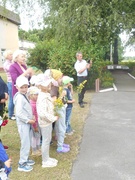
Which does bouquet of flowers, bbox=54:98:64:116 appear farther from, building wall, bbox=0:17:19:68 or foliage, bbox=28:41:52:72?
building wall, bbox=0:17:19:68

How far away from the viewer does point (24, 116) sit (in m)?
3.55

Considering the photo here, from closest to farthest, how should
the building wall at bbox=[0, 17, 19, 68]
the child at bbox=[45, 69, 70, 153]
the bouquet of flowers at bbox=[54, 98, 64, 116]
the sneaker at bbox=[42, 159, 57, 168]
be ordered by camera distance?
the sneaker at bbox=[42, 159, 57, 168]
the bouquet of flowers at bbox=[54, 98, 64, 116]
the child at bbox=[45, 69, 70, 153]
the building wall at bbox=[0, 17, 19, 68]

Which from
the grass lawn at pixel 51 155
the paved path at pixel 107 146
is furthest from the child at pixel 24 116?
the paved path at pixel 107 146

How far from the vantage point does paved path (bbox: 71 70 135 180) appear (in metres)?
3.50

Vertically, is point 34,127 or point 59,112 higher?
point 59,112

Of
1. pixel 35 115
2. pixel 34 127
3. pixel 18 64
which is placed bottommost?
pixel 34 127

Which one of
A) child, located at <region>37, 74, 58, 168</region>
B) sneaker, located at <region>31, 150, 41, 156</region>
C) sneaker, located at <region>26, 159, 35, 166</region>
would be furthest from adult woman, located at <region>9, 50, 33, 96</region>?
sneaker, located at <region>26, 159, 35, 166</region>

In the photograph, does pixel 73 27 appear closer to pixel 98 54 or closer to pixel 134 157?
pixel 98 54

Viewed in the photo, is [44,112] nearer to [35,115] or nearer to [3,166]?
[35,115]

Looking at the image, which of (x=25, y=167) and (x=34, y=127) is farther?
(x=34, y=127)

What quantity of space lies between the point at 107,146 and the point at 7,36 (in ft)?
92.4

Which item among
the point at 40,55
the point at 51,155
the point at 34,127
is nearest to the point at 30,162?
the point at 51,155

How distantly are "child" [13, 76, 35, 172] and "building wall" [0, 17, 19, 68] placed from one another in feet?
84.9

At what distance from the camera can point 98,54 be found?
422 inches
